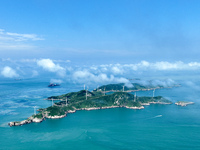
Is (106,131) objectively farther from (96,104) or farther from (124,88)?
(124,88)

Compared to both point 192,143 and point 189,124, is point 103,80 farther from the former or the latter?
point 192,143

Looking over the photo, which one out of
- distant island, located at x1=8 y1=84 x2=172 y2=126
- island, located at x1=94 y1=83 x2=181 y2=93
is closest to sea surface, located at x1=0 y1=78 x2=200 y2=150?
distant island, located at x1=8 y1=84 x2=172 y2=126

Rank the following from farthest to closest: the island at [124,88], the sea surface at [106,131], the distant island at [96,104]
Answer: the island at [124,88]
the distant island at [96,104]
the sea surface at [106,131]

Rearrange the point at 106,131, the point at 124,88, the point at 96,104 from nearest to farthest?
the point at 106,131
the point at 96,104
the point at 124,88

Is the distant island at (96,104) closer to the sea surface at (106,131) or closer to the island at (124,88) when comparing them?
the sea surface at (106,131)

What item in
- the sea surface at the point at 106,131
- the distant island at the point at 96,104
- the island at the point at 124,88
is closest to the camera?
the sea surface at the point at 106,131

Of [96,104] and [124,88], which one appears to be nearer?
[96,104]

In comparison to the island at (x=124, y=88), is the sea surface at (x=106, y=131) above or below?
below

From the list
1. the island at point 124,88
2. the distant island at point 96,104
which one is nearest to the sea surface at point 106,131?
the distant island at point 96,104

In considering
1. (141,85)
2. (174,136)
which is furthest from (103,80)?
(174,136)

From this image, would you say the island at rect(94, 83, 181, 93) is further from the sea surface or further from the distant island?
the sea surface

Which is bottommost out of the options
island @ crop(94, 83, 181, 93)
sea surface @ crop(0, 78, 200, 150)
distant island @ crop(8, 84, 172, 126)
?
sea surface @ crop(0, 78, 200, 150)

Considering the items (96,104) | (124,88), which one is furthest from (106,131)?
(124,88)
